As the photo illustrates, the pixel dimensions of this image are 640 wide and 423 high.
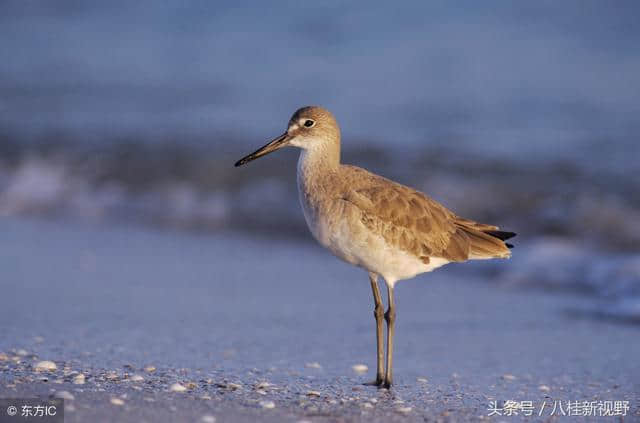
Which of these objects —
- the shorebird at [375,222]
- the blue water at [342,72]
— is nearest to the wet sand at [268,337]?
the shorebird at [375,222]

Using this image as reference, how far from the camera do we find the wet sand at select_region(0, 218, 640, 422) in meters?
5.14

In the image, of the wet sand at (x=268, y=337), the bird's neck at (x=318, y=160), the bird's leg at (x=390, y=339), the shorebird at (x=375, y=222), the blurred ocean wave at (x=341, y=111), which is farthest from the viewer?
the blurred ocean wave at (x=341, y=111)

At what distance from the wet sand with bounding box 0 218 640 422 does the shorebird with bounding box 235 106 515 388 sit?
2.09 ft

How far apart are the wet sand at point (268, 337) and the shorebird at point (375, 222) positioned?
64 cm

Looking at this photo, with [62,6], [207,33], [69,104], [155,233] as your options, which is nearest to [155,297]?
[155,233]

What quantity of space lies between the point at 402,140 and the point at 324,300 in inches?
251

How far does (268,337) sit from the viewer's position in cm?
688

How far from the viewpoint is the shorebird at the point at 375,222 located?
564 cm

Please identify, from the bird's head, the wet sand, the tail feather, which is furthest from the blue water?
the bird's head

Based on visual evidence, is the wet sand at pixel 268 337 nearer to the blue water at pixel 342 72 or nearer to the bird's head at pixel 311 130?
the bird's head at pixel 311 130

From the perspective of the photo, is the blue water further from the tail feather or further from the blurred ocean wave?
the tail feather

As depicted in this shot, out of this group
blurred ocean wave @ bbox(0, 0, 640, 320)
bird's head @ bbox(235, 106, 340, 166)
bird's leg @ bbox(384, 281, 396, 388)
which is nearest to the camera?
bird's leg @ bbox(384, 281, 396, 388)

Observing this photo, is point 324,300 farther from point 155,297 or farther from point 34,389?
point 34,389

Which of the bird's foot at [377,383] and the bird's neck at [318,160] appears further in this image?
the bird's neck at [318,160]
